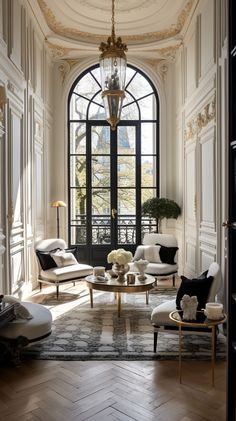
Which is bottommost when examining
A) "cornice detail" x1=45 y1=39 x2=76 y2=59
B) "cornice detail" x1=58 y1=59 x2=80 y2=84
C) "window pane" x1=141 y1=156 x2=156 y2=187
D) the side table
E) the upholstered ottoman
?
the upholstered ottoman

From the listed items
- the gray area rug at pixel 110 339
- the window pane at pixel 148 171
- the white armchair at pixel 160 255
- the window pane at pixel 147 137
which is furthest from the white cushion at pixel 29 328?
the window pane at pixel 147 137

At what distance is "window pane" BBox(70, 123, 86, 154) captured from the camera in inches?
320

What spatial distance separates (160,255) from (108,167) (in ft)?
8.22

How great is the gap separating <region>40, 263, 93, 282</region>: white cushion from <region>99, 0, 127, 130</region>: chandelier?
7.48 ft

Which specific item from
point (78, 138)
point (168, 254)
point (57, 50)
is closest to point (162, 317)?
point (168, 254)

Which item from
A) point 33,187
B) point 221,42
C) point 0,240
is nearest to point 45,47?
point 33,187

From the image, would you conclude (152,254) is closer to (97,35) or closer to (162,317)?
(162,317)

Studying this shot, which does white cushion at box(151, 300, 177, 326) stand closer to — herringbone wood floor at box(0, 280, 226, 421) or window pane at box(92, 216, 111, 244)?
herringbone wood floor at box(0, 280, 226, 421)

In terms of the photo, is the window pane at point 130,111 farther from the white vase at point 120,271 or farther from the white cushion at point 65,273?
the white vase at point 120,271

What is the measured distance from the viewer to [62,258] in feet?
20.0

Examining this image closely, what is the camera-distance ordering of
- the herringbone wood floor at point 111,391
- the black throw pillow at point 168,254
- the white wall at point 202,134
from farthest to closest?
the black throw pillow at point 168,254, the white wall at point 202,134, the herringbone wood floor at point 111,391

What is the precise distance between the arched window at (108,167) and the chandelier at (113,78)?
3150 mm

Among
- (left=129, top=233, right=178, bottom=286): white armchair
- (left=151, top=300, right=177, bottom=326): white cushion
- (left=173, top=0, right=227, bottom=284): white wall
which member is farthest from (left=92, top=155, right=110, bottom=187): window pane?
(left=151, top=300, right=177, bottom=326): white cushion

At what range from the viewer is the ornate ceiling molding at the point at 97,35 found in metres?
6.44
